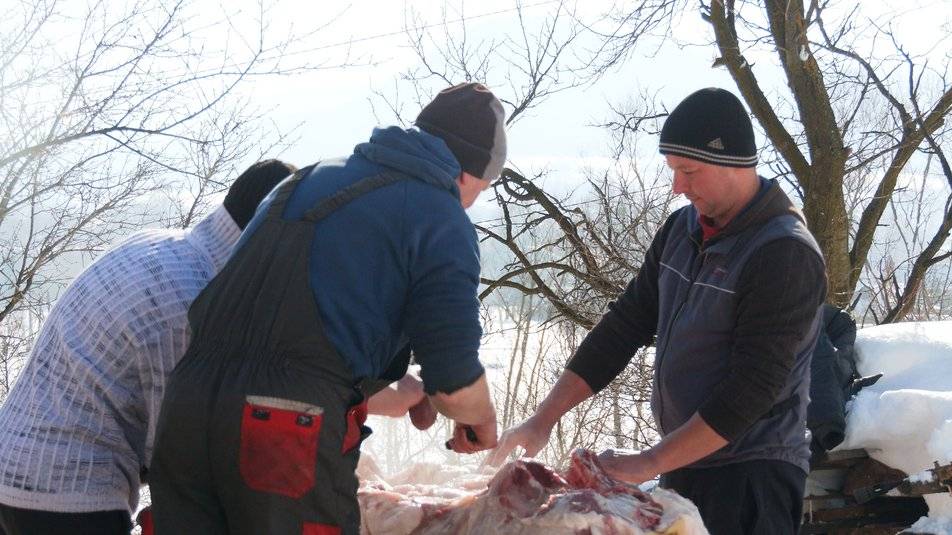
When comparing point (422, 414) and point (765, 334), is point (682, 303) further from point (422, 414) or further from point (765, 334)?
point (422, 414)

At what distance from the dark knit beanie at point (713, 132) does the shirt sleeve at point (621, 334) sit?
496 millimetres

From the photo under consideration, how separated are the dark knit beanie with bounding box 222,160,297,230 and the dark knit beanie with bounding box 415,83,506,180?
0.44m

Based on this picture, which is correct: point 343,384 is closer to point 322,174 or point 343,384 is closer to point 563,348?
point 322,174

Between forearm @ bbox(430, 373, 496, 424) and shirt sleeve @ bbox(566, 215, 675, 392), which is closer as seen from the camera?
forearm @ bbox(430, 373, 496, 424)

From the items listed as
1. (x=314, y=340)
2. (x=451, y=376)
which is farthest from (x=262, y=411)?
(x=451, y=376)

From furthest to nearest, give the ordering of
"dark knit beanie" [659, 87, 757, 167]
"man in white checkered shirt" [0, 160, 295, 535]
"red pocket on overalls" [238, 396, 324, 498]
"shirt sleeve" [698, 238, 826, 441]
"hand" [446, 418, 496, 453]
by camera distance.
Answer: "dark knit beanie" [659, 87, 757, 167] → "shirt sleeve" [698, 238, 826, 441] → "hand" [446, 418, 496, 453] → "man in white checkered shirt" [0, 160, 295, 535] → "red pocket on overalls" [238, 396, 324, 498]

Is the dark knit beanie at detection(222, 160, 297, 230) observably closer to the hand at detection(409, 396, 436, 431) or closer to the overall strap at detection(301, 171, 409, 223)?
the overall strap at detection(301, 171, 409, 223)

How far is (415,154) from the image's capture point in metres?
2.24

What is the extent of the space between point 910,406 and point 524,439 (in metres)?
2.29

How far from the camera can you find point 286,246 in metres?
2.11

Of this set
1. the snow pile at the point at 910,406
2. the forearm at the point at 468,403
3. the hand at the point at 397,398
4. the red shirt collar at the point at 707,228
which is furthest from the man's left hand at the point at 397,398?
the snow pile at the point at 910,406

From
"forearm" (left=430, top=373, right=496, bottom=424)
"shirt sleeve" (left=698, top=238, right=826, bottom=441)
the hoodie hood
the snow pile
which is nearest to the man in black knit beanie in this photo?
"shirt sleeve" (left=698, top=238, right=826, bottom=441)

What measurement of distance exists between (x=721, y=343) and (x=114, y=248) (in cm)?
171

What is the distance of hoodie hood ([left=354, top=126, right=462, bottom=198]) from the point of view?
221 centimetres
